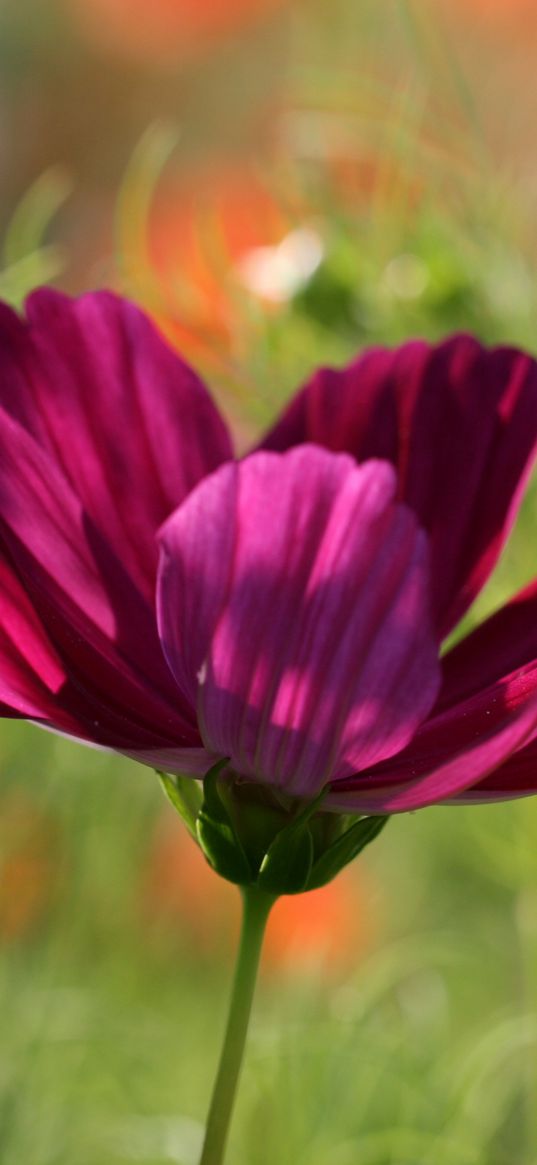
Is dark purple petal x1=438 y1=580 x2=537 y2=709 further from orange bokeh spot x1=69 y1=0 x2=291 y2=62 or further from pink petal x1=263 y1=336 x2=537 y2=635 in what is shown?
orange bokeh spot x1=69 y1=0 x2=291 y2=62

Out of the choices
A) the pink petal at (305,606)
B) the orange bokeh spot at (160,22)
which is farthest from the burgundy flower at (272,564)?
the orange bokeh spot at (160,22)

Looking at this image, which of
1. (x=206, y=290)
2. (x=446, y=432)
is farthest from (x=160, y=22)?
(x=446, y=432)

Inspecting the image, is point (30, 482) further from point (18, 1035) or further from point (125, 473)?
point (18, 1035)

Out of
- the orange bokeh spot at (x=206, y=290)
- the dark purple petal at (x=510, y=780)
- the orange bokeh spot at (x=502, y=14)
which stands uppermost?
the dark purple petal at (x=510, y=780)

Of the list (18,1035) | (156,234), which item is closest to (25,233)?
(18,1035)

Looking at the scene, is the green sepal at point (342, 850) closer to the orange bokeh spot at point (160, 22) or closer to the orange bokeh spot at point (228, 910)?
the orange bokeh spot at point (228, 910)

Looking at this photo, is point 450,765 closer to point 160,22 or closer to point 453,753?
point 453,753

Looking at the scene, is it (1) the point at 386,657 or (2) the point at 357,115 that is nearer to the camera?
(1) the point at 386,657
